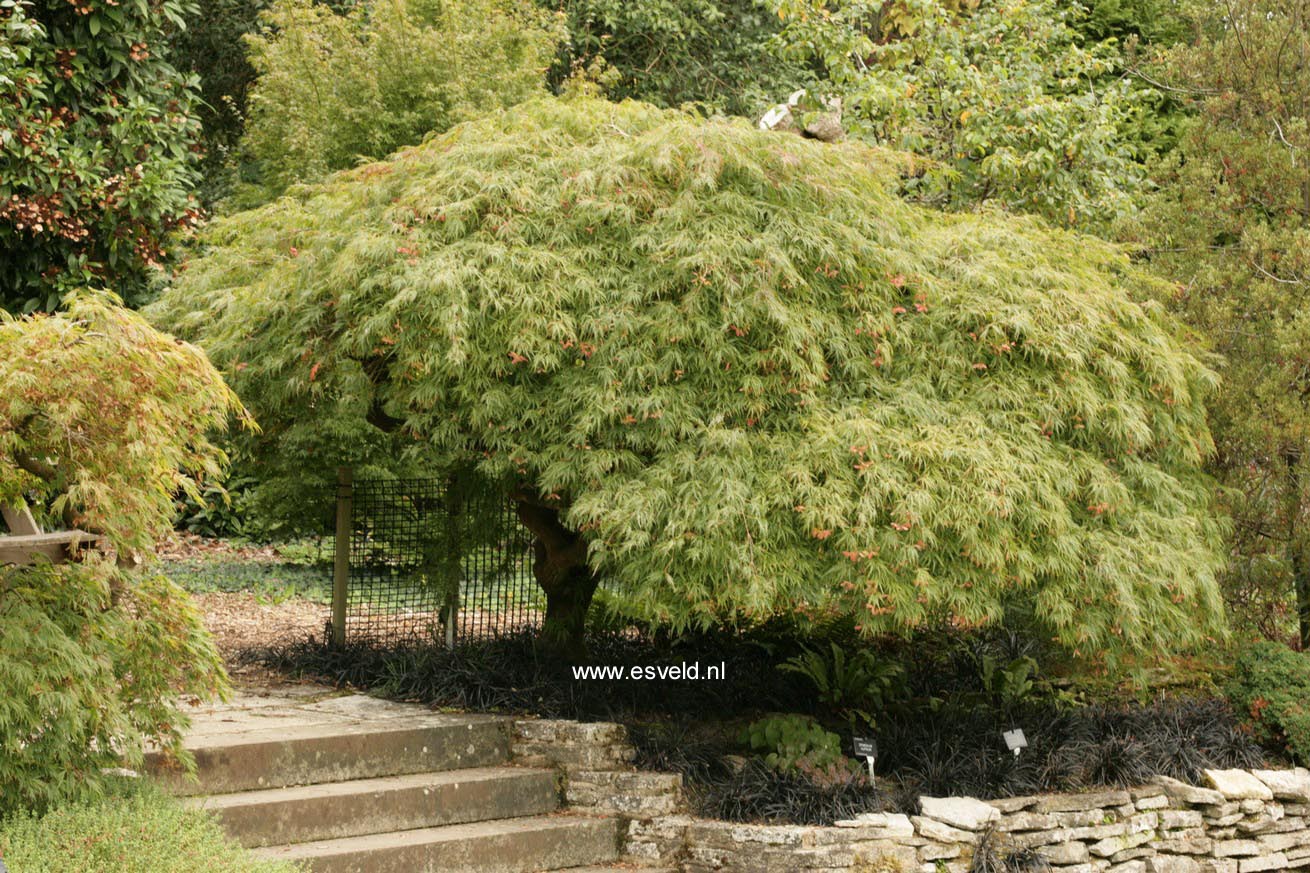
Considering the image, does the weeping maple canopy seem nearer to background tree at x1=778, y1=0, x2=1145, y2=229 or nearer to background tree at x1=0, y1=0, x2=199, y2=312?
background tree at x1=0, y1=0, x2=199, y2=312

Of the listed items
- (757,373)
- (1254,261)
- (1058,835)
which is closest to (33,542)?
(757,373)

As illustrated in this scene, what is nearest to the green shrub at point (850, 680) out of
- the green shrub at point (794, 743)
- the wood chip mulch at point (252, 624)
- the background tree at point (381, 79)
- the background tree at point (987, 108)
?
the green shrub at point (794, 743)

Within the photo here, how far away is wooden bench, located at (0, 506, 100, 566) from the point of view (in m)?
4.71

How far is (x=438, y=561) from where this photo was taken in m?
8.75

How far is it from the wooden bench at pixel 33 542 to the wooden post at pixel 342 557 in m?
3.87

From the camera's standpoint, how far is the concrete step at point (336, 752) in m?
6.03

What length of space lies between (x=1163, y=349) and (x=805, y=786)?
3.15 meters

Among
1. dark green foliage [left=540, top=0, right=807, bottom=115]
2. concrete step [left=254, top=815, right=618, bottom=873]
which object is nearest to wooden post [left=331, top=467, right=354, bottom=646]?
concrete step [left=254, top=815, right=618, bottom=873]

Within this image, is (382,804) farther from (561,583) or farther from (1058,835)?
(1058,835)

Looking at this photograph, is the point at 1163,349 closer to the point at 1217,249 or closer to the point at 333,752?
the point at 1217,249

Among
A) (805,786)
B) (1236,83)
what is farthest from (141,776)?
(1236,83)

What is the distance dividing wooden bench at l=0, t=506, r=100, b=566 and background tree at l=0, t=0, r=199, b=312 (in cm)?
509

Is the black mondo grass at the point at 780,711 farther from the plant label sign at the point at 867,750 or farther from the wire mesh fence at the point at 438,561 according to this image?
the wire mesh fence at the point at 438,561

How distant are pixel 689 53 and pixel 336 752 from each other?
12.6 m
